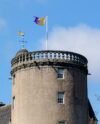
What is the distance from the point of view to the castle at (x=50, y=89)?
61062 millimetres

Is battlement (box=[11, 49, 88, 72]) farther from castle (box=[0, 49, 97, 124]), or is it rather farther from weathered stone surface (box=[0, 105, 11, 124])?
weathered stone surface (box=[0, 105, 11, 124])

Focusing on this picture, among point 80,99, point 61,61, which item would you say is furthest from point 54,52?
point 80,99

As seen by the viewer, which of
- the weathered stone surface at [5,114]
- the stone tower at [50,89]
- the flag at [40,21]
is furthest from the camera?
the weathered stone surface at [5,114]

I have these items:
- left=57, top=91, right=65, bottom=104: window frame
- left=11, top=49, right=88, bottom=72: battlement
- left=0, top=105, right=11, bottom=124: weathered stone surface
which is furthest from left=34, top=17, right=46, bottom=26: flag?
left=0, top=105, right=11, bottom=124: weathered stone surface

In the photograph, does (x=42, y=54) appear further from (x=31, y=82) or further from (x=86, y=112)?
(x=86, y=112)

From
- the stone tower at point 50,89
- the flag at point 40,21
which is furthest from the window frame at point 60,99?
the flag at point 40,21

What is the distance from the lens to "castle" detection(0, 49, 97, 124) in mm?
61062

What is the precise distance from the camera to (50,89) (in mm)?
61219

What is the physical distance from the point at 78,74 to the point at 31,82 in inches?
195

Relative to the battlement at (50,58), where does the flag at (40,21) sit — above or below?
above

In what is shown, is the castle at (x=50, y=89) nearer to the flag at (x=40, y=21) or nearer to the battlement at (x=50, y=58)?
the battlement at (x=50, y=58)

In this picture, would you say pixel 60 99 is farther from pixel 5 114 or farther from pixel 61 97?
pixel 5 114

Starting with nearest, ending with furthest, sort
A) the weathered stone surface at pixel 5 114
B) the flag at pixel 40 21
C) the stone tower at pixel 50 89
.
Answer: the stone tower at pixel 50 89 < the flag at pixel 40 21 < the weathered stone surface at pixel 5 114

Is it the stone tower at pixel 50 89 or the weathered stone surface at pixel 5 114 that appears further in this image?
the weathered stone surface at pixel 5 114
